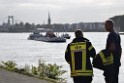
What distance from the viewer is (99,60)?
328 inches

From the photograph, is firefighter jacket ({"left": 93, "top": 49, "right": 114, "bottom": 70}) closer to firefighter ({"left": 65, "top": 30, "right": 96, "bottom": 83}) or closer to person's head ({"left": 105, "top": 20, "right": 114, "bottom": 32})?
firefighter ({"left": 65, "top": 30, "right": 96, "bottom": 83})

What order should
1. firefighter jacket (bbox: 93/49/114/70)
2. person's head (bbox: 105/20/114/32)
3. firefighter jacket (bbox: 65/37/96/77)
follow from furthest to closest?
firefighter jacket (bbox: 65/37/96/77) → person's head (bbox: 105/20/114/32) → firefighter jacket (bbox: 93/49/114/70)

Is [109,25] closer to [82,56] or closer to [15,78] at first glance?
[82,56]

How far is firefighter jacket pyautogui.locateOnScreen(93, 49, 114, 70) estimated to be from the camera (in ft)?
27.2

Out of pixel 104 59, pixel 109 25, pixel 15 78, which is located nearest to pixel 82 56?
pixel 104 59

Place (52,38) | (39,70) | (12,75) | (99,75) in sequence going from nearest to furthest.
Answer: (12,75) → (39,70) → (99,75) → (52,38)

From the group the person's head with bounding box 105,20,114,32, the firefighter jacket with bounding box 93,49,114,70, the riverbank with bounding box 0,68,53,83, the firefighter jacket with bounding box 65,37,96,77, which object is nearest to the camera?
the firefighter jacket with bounding box 93,49,114,70

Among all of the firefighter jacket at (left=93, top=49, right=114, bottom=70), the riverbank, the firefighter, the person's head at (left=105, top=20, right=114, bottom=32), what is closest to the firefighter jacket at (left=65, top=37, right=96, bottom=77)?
the firefighter

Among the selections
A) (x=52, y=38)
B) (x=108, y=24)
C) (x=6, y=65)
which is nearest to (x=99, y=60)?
(x=108, y=24)

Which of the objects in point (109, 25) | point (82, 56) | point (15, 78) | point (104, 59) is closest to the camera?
point (104, 59)

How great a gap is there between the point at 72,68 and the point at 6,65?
383 inches

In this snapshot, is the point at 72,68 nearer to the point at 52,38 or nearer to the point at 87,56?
the point at 87,56

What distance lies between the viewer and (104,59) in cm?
830

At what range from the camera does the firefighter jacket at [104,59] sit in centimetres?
829
